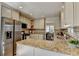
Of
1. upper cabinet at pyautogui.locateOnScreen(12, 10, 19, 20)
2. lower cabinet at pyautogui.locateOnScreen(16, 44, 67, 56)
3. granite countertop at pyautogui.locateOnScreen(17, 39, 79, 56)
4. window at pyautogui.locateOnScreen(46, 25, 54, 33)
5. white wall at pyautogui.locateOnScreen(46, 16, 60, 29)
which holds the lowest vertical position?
lower cabinet at pyautogui.locateOnScreen(16, 44, 67, 56)

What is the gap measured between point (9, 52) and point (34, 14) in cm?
123

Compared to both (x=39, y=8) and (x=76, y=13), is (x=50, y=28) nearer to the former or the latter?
(x=39, y=8)

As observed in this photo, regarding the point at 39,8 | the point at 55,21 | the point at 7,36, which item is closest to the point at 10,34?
the point at 7,36

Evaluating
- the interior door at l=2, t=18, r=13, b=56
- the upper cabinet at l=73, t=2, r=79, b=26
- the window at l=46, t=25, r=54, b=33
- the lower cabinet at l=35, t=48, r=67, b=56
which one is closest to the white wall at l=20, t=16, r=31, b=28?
the interior door at l=2, t=18, r=13, b=56

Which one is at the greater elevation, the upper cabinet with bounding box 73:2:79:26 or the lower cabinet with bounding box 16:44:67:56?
the upper cabinet with bounding box 73:2:79:26

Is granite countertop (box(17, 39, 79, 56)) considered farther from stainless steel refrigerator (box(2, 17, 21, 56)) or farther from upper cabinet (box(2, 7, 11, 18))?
upper cabinet (box(2, 7, 11, 18))

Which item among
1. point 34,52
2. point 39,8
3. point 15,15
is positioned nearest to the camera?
point 34,52

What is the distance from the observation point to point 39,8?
8.81 ft

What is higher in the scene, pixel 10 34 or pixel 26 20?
pixel 26 20

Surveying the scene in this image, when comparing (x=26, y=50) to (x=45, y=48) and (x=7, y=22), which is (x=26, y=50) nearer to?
(x=45, y=48)

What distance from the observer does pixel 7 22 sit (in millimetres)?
2768

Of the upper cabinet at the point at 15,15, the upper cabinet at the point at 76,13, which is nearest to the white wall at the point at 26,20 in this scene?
the upper cabinet at the point at 15,15

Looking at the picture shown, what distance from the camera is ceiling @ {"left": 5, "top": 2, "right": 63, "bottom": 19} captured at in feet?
8.27

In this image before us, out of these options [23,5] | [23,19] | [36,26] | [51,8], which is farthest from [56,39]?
[23,5]
